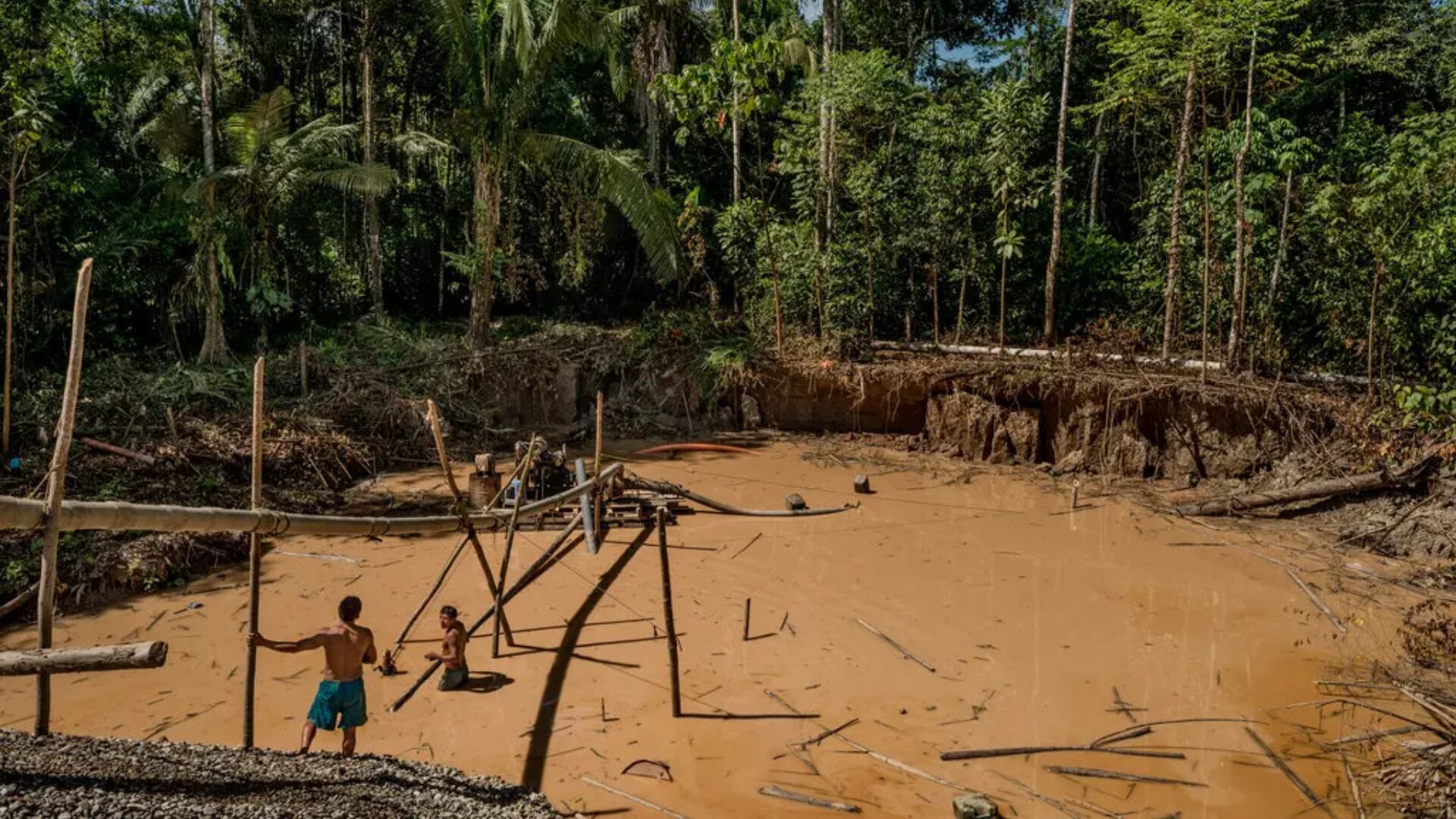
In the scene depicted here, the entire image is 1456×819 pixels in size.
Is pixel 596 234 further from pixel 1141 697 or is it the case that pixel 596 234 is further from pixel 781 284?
pixel 1141 697

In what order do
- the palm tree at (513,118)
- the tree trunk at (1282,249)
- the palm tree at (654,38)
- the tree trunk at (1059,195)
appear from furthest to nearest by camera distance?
1. the palm tree at (654,38)
2. the tree trunk at (1059,195)
3. the palm tree at (513,118)
4. the tree trunk at (1282,249)

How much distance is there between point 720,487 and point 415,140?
29.6 feet

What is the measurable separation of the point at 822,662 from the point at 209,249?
1164cm

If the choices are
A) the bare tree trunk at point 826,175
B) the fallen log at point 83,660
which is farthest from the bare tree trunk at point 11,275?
the bare tree trunk at point 826,175

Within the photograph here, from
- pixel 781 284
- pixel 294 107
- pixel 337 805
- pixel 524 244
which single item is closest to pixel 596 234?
pixel 524 244

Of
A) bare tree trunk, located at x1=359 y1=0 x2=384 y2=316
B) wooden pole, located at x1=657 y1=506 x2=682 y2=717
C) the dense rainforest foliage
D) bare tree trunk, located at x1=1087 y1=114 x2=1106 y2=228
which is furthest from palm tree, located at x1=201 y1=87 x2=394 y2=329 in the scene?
bare tree trunk, located at x1=1087 y1=114 x2=1106 y2=228

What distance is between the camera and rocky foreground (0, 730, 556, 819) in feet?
10.1

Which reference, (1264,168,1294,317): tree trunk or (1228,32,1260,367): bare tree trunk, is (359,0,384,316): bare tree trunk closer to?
(1228,32,1260,367): bare tree trunk

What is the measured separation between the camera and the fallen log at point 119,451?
9.34 metres

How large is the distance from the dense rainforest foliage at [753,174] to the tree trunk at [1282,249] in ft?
0.24

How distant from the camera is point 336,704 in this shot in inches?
189

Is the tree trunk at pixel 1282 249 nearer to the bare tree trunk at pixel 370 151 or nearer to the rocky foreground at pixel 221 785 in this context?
the rocky foreground at pixel 221 785

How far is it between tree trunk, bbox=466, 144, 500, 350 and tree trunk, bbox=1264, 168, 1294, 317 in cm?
1210

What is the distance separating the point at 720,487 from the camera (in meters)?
11.7
